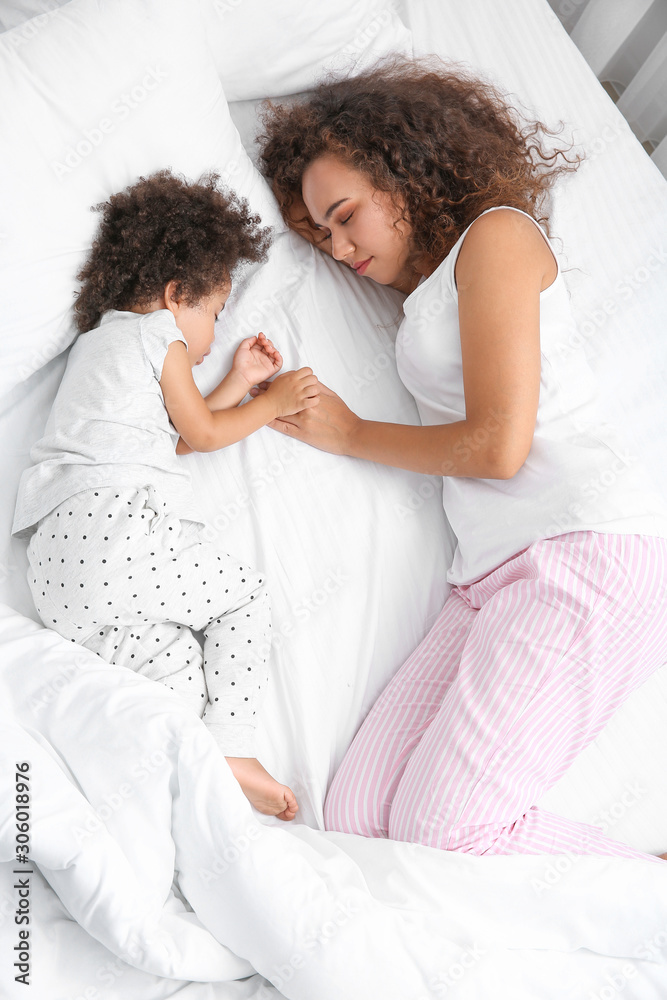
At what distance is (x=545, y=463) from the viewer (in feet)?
3.74

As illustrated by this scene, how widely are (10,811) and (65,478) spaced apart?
46cm

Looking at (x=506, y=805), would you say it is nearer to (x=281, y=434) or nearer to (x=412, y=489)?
(x=412, y=489)

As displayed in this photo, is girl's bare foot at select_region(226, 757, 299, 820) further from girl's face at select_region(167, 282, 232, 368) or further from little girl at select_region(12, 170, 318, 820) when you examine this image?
girl's face at select_region(167, 282, 232, 368)

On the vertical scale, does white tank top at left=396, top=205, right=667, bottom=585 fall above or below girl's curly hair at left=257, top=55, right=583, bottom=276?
below

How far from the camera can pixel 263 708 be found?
1112 millimetres

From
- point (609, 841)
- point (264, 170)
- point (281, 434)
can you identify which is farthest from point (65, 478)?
point (609, 841)

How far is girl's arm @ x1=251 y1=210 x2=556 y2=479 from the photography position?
1.06m

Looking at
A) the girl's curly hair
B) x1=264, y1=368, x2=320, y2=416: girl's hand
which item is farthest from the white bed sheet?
x1=264, y1=368, x2=320, y2=416: girl's hand

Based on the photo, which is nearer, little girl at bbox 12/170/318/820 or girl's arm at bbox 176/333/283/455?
little girl at bbox 12/170/318/820

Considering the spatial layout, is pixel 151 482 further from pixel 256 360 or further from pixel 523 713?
pixel 523 713

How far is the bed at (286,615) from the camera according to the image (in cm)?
83
